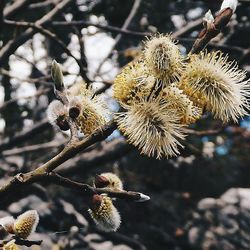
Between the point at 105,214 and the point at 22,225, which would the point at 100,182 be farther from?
the point at 22,225

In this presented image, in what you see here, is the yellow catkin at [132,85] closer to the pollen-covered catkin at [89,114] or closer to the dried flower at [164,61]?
the dried flower at [164,61]

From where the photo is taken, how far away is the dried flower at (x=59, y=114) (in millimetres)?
1656

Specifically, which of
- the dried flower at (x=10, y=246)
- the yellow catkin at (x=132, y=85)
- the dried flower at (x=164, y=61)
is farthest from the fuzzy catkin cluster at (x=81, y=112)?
the dried flower at (x=10, y=246)

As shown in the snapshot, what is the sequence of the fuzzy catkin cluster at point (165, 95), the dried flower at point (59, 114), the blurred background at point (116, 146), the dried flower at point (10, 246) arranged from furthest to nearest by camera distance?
the blurred background at point (116, 146) → the dried flower at point (59, 114) → the fuzzy catkin cluster at point (165, 95) → the dried flower at point (10, 246)

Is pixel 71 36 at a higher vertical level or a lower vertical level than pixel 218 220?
higher

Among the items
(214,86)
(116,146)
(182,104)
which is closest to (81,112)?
(182,104)

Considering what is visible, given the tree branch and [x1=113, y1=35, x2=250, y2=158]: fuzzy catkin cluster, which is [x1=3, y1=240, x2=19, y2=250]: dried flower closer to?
[x1=113, y1=35, x2=250, y2=158]: fuzzy catkin cluster

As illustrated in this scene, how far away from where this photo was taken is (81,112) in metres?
1.65

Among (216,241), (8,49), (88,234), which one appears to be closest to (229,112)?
(8,49)

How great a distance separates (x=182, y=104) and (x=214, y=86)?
176 mm

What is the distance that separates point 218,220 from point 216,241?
0.47 meters

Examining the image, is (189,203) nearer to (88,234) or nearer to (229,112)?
(88,234)

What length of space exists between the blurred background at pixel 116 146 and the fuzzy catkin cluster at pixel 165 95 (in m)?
1.79

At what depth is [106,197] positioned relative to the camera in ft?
5.34
